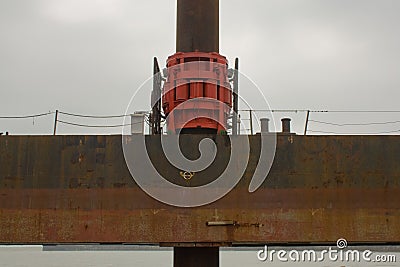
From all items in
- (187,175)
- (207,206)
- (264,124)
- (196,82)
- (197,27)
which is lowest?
(207,206)

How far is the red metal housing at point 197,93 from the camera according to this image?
43.9 feet

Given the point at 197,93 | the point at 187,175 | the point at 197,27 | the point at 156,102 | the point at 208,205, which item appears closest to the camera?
the point at 208,205

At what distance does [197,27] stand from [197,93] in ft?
5.94

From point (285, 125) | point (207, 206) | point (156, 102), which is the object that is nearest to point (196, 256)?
point (207, 206)

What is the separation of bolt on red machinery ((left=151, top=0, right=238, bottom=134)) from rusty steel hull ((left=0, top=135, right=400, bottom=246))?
6.59 feet

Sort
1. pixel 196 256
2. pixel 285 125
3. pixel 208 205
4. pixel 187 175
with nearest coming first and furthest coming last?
pixel 208 205, pixel 187 175, pixel 196 256, pixel 285 125

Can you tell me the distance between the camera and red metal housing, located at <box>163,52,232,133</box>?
13.4 meters

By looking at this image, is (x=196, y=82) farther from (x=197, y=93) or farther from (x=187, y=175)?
(x=187, y=175)

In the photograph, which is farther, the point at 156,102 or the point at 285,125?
the point at 285,125

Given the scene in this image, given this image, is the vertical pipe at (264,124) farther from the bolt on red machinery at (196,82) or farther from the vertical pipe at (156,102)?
the vertical pipe at (156,102)

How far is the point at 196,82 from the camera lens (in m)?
13.5

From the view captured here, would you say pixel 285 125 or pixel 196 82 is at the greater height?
pixel 196 82

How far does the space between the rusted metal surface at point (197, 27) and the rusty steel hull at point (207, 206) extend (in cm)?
345

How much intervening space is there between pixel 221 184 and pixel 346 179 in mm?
2699
